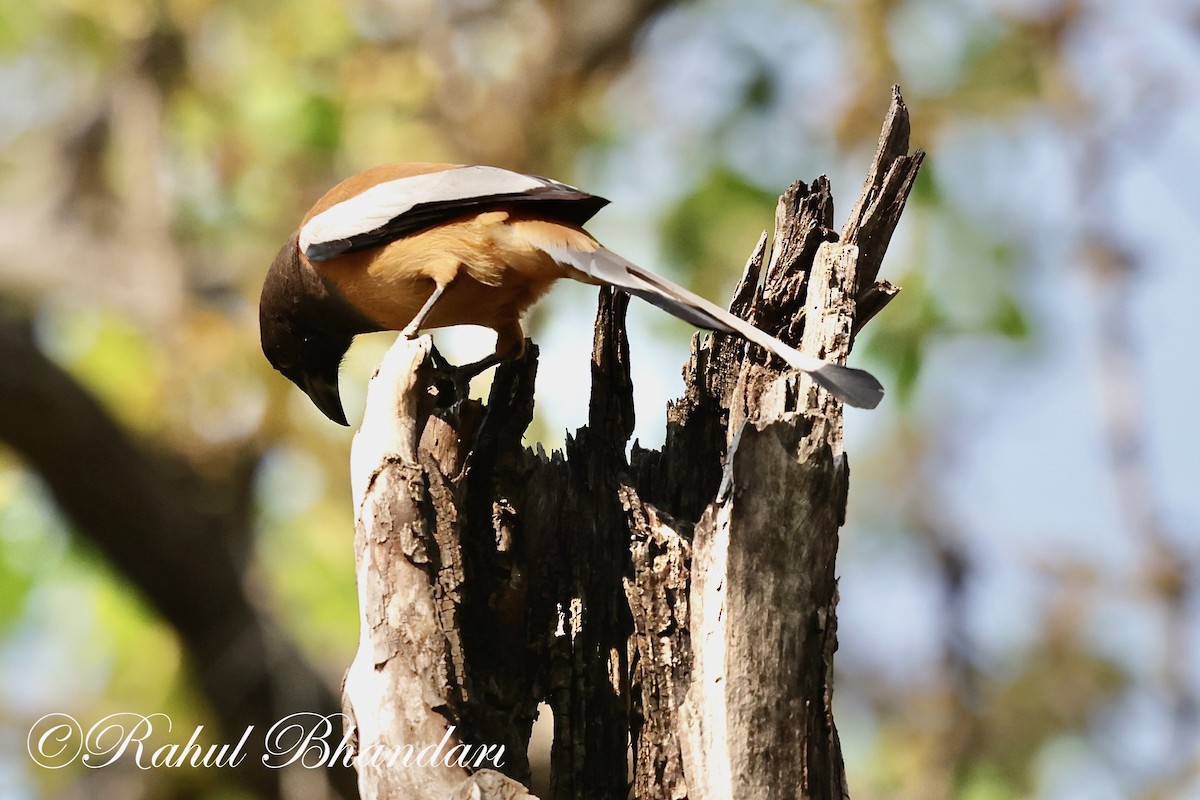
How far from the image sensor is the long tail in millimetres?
3268

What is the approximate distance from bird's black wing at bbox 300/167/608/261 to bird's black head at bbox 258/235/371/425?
0.28 m

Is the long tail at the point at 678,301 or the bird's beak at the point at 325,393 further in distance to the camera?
the bird's beak at the point at 325,393

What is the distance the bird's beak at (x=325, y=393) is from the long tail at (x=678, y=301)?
66.0 inches

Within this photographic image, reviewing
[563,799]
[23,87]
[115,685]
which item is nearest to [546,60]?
[23,87]

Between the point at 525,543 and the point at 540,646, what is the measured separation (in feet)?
1.06

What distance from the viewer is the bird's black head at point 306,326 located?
5078 mm

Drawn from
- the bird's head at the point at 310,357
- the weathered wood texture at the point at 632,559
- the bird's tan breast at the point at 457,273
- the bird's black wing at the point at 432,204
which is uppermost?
the bird's black wing at the point at 432,204

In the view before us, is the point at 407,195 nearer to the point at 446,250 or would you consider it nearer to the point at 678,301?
the point at 446,250

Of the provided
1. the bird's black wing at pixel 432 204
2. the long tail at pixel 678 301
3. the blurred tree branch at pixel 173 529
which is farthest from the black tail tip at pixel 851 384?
the blurred tree branch at pixel 173 529

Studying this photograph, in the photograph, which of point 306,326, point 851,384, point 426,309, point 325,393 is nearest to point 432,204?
point 426,309

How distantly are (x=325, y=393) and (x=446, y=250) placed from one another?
1.44 metres

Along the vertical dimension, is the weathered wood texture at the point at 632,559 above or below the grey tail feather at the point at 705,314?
below

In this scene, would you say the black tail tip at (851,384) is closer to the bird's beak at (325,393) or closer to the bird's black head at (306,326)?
the bird's black head at (306,326)

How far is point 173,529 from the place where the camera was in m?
6.95
